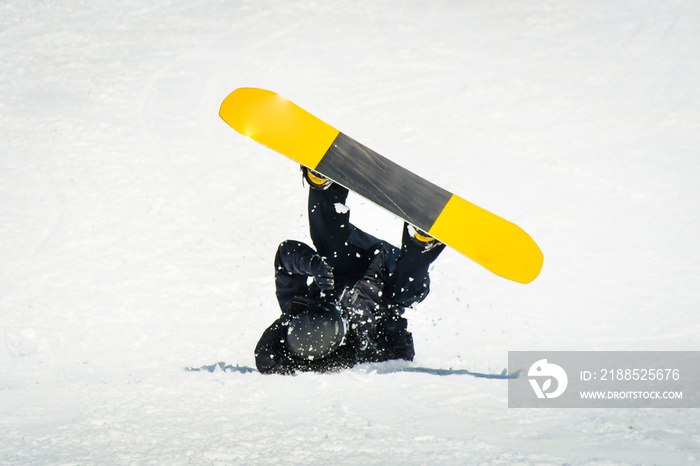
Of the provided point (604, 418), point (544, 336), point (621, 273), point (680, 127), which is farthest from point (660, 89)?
point (604, 418)

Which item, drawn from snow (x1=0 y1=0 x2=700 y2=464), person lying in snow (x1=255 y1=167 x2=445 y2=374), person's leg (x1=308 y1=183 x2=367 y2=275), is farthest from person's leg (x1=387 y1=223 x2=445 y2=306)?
snow (x1=0 y1=0 x2=700 y2=464)

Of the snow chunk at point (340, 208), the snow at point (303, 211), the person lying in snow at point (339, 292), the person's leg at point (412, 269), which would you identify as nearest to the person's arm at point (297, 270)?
the person lying in snow at point (339, 292)

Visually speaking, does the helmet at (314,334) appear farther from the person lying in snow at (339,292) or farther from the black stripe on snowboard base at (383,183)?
the black stripe on snowboard base at (383,183)

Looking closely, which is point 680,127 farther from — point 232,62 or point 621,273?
point 232,62

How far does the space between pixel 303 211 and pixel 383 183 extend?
2075mm

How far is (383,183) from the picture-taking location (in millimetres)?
3076

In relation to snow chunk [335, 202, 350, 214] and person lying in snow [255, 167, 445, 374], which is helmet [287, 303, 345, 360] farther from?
snow chunk [335, 202, 350, 214]

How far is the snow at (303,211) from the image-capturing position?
2.13 metres

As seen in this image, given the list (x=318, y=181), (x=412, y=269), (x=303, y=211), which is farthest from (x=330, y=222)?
(x=303, y=211)

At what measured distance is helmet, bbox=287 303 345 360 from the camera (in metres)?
2.81

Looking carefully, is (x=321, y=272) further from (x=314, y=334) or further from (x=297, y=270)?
(x=314, y=334)

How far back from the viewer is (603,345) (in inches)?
133

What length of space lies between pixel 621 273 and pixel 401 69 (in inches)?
165

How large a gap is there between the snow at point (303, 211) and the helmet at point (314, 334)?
0.59 feet
